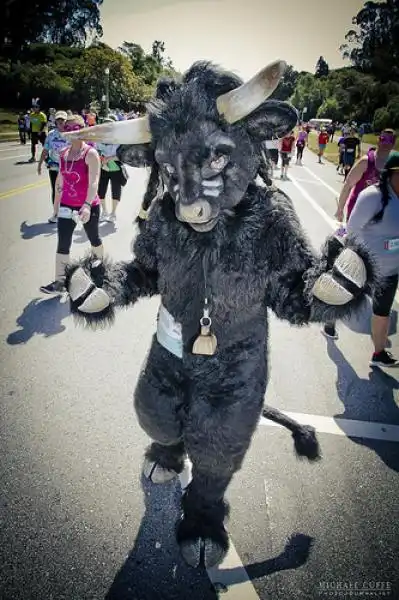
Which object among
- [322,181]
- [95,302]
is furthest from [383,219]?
[322,181]

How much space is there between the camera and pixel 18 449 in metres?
2.63

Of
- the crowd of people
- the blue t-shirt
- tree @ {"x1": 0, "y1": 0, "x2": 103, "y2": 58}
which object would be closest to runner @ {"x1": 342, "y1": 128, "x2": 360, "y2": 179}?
the crowd of people

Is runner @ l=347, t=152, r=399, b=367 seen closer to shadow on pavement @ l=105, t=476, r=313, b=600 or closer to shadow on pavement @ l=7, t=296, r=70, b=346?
shadow on pavement @ l=105, t=476, r=313, b=600

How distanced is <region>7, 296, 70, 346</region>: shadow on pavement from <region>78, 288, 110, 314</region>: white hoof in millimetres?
2375

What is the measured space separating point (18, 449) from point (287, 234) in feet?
7.51

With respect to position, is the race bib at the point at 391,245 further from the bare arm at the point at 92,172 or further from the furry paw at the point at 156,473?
the bare arm at the point at 92,172

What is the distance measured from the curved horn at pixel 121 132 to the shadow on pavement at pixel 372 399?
2570 mm

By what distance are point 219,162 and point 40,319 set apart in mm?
3353

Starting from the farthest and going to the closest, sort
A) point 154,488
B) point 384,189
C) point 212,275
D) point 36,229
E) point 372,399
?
point 36,229 < point 372,399 < point 384,189 < point 154,488 < point 212,275

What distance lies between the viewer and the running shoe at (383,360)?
3.80m

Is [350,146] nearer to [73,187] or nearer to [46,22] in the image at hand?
[73,187]

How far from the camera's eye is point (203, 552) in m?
2.05

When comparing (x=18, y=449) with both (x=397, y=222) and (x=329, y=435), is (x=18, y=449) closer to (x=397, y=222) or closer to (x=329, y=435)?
(x=329, y=435)

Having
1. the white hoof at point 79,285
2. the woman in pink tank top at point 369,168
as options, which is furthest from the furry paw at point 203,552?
the woman in pink tank top at point 369,168
